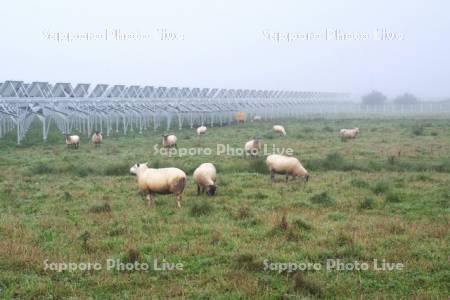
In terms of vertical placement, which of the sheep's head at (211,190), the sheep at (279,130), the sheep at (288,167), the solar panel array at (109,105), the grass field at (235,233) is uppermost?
the solar panel array at (109,105)

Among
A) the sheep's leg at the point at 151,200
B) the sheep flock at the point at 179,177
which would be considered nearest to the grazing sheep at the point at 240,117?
the sheep flock at the point at 179,177

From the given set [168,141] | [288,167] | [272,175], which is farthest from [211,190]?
[168,141]

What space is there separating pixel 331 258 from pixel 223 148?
60.4ft

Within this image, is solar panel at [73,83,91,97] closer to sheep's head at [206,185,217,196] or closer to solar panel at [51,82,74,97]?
solar panel at [51,82,74,97]

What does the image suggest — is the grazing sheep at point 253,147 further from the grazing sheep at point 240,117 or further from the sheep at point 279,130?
the grazing sheep at point 240,117

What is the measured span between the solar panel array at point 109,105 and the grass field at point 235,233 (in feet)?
59.1

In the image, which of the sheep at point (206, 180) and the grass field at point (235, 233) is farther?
the sheep at point (206, 180)

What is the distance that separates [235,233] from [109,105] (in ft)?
125

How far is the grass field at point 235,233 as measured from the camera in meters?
7.91

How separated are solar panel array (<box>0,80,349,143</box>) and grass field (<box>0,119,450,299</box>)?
1800 cm

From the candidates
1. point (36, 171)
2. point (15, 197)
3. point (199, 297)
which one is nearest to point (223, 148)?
point (36, 171)

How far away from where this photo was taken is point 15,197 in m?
14.8

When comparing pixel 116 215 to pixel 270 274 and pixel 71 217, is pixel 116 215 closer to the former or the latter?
pixel 71 217

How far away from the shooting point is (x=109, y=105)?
46969 mm
